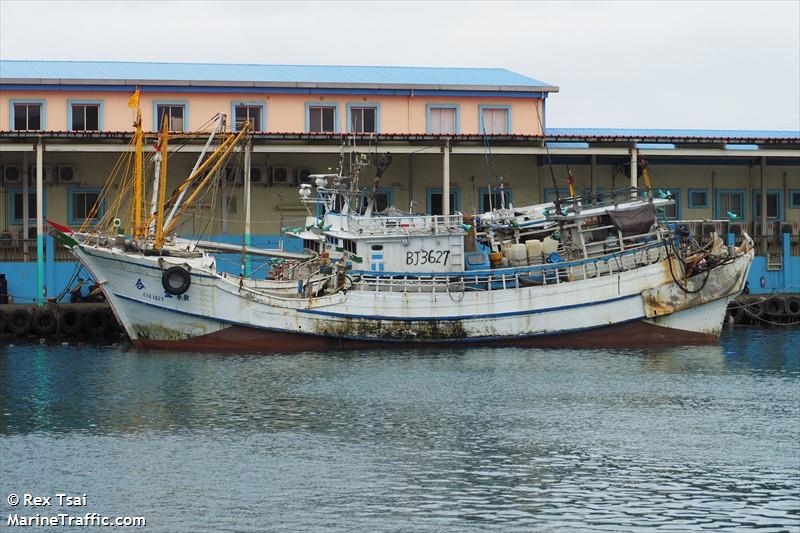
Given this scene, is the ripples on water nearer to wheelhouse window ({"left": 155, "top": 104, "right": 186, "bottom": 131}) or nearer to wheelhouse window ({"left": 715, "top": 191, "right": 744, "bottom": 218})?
wheelhouse window ({"left": 155, "top": 104, "right": 186, "bottom": 131})

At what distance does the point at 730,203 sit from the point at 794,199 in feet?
8.30

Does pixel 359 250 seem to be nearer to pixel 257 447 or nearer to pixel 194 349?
pixel 194 349

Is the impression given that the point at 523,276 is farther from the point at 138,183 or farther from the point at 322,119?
the point at 322,119

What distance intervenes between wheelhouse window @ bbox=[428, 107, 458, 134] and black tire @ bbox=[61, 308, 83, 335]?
574 inches

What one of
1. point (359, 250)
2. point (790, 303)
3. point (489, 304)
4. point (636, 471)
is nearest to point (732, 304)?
point (790, 303)

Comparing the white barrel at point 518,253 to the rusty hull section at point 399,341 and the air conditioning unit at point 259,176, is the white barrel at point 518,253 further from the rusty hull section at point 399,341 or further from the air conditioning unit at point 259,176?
the air conditioning unit at point 259,176

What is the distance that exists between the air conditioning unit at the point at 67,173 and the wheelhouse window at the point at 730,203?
22883 mm

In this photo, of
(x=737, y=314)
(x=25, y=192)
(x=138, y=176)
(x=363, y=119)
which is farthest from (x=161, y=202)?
(x=737, y=314)

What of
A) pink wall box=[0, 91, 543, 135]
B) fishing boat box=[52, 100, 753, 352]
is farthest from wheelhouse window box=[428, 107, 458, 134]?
fishing boat box=[52, 100, 753, 352]

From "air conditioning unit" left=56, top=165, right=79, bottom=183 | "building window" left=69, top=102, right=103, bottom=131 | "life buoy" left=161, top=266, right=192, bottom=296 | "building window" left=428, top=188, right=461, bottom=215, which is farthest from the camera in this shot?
"building window" left=428, top=188, right=461, bottom=215

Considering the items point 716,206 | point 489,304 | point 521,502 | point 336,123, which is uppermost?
point 336,123

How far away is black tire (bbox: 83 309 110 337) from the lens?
38.1m

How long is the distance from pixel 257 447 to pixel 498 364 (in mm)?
10787

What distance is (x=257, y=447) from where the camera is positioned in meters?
22.1
